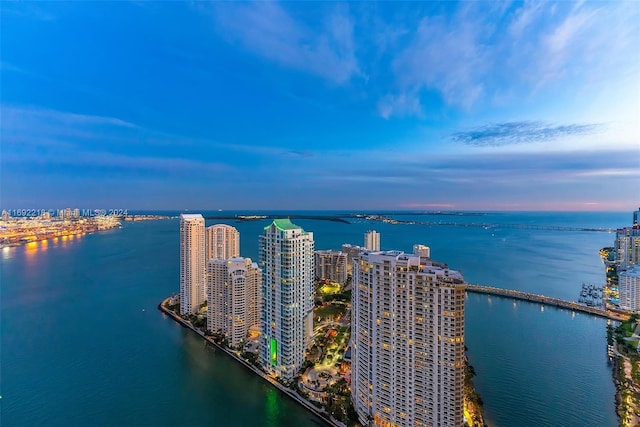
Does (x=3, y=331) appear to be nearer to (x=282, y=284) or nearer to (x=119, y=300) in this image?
(x=119, y=300)

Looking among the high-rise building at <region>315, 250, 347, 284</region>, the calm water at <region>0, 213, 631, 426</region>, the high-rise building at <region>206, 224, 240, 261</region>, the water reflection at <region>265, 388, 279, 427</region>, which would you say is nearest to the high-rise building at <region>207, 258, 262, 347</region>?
the calm water at <region>0, 213, 631, 426</region>

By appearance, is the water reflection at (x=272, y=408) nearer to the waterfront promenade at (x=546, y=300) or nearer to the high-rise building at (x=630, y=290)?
the waterfront promenade at (x=546, y=300)

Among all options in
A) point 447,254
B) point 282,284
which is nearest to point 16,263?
point 282,284

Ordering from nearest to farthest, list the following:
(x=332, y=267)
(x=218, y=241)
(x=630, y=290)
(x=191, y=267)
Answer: (x=191, y=267)
(x=630, y=290)
(x=218, y=241)
(x=332, y=267)

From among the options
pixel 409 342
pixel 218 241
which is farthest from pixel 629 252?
pixel 218 241

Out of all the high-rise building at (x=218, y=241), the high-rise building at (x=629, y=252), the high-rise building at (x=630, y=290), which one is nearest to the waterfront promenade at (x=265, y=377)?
the high-rise building at (x=218, y=241)

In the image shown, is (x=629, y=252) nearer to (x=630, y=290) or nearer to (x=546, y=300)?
(x=630, y=290)
